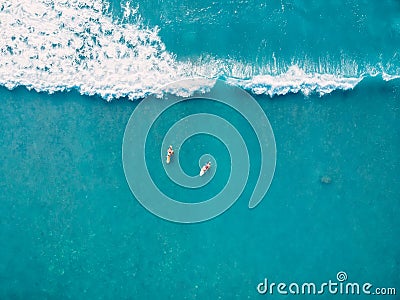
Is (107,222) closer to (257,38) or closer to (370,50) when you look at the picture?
(257,38)

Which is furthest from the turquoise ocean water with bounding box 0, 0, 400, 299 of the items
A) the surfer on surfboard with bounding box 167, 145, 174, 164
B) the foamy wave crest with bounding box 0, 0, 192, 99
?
the surfer on surfboard with bounding box 167, 145, 174, 164

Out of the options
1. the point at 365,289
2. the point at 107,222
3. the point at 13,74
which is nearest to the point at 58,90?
the point at 13,74

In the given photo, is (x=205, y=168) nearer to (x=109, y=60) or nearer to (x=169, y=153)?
(x=169, y=153)

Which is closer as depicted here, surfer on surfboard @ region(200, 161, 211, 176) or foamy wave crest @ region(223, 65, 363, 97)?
surfer on surfboard @ region(200, 161, 211, 176)

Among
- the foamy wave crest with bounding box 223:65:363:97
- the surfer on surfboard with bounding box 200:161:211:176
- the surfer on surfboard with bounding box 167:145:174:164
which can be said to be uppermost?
the foamy wave crest with bounding box 223:65:363:97

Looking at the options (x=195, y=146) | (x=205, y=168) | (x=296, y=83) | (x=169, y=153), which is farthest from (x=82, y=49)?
(x=296, y=83)

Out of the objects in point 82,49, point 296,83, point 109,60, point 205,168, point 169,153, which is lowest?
point 205,168

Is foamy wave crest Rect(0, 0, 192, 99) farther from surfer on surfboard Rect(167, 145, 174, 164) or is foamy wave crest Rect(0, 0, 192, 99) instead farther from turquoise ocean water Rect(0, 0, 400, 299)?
surfer on surfboard Rect(167, 145, 174, 164)
